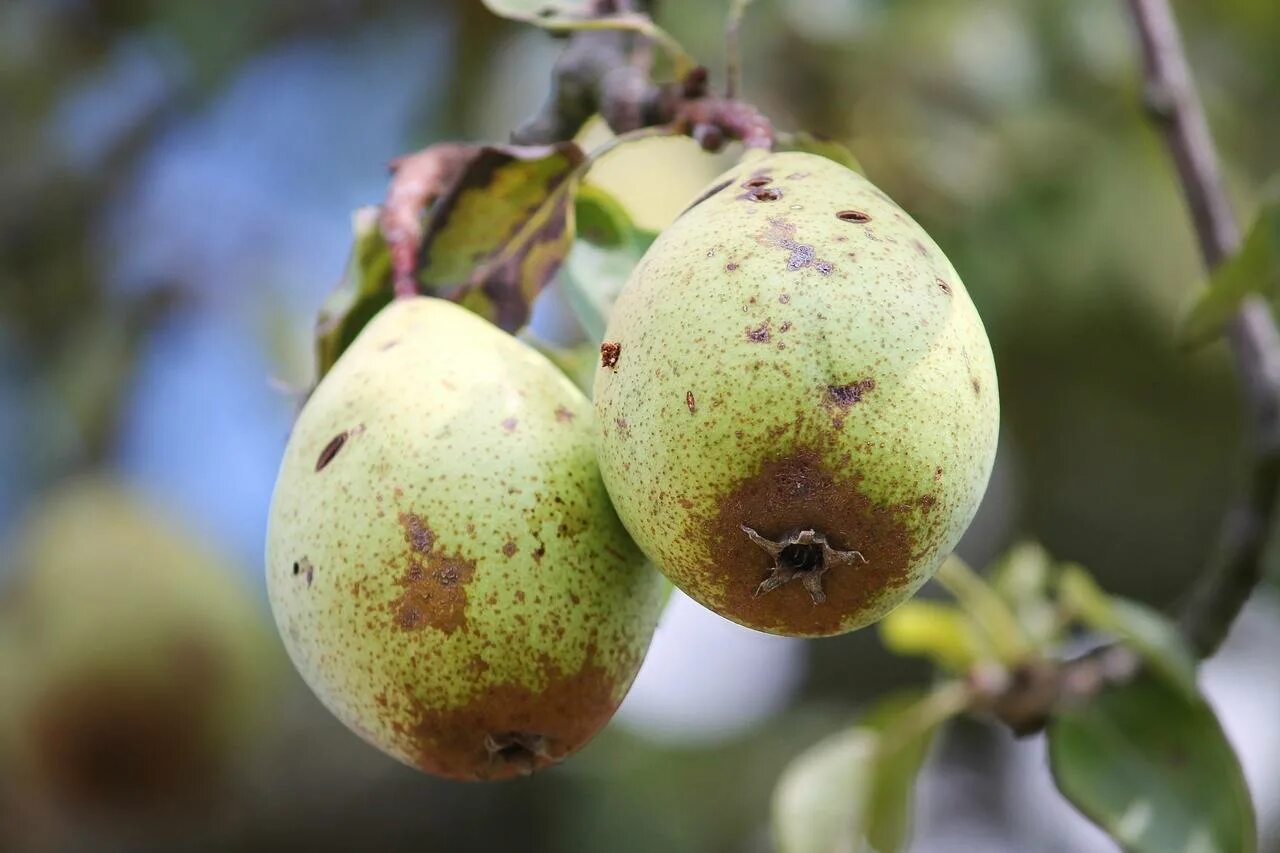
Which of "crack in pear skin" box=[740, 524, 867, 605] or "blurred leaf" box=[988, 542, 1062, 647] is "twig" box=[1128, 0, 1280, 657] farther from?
"crack in pear skin" box=[740, 524, 867, 605]

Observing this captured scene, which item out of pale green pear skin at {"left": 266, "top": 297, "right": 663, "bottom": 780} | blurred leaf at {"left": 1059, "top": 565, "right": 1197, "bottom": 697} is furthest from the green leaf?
pale green pear skin at {"left": 266, "top": 297, "right": 663, "bottom": 780}

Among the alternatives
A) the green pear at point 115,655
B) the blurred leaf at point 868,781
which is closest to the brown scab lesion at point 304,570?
the blurred leaf at point 868,781

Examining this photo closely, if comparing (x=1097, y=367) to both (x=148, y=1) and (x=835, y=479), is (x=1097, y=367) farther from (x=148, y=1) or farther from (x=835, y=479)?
(x=835, y=479)

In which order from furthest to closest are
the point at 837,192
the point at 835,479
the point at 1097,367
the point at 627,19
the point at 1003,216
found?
the point at 1097,367
the point at 1003,216
the point at 627,19
the point at 837,192
the point at 835,479

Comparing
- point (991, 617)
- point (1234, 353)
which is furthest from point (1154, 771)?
point (1234, 353)

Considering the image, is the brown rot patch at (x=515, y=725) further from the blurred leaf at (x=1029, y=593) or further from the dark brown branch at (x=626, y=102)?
the blurred leaf at (x=1029, y=593)

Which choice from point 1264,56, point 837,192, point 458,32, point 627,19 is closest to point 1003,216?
point 1264,56
